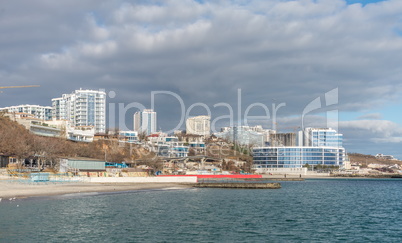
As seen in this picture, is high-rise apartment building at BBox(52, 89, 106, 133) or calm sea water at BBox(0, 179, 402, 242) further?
high-rise apartment building at BBox(52, 89, 106, 133)

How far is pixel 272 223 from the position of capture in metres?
39.3

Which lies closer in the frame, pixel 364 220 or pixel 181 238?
pixel 181 238

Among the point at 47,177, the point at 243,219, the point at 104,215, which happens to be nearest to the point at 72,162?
the point at 47,177

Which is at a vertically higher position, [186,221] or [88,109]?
[88,109]

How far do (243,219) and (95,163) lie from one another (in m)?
64.4

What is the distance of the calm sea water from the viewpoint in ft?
104

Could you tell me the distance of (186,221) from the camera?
130 ft

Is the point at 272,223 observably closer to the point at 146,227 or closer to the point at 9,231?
the point at 146,227

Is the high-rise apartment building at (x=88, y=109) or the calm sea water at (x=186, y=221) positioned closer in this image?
the calm sea water at (x=186, y=221)

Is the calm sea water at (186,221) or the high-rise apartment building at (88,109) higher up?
the high-rise apartment building at (88,109)

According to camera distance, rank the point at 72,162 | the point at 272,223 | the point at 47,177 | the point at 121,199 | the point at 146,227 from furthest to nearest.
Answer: the point at 72,162, the point at 47,177, the point at 121,199, the point at 272,223, the point at 146,227

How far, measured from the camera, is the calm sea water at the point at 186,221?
104 feet

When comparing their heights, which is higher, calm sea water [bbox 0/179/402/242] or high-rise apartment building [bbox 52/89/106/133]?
high-rise apartment building [bbox 52/89/106/133]

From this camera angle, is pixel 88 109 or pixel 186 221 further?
pixel 88 109
